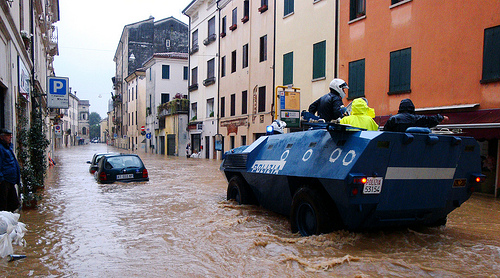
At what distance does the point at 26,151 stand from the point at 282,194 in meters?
6.30

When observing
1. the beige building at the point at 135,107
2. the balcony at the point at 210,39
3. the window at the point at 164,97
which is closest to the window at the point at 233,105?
the balcony at the point at 210,39

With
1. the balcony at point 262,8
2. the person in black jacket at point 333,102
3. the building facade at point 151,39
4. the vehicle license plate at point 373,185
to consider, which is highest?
the building facade at point 151,39

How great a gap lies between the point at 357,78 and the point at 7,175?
12677 mm

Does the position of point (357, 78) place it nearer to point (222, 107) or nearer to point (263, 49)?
point (263, 49)

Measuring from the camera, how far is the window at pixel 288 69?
68.9 ft

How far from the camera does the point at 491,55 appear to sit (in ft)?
37.0

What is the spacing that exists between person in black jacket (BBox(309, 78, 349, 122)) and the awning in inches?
197

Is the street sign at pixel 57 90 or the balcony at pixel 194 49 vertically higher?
the balcony at pixel 194 49

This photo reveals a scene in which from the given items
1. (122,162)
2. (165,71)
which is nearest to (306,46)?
(122,162)

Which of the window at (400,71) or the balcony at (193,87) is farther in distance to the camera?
the balcony at (193,87)

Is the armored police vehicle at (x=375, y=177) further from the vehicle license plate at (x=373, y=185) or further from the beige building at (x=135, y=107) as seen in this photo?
the beige building at (x=135, y=107)

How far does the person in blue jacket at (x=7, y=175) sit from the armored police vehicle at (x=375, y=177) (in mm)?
4535

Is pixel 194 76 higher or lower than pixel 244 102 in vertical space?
higher

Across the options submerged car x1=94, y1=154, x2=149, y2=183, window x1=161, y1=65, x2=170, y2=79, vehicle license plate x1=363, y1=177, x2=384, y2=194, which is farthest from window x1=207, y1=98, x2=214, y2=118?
vehicle license plate x1=363, y1=177, x2=384, y2=194
